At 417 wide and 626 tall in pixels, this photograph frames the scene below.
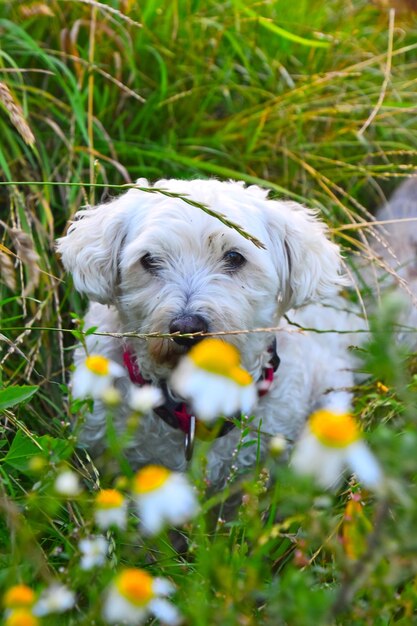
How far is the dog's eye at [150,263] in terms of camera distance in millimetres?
2645

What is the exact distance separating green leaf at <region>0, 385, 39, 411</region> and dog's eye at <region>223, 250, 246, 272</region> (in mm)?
828

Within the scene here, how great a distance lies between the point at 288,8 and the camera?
450 cm

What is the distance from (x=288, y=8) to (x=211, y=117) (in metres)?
0.91

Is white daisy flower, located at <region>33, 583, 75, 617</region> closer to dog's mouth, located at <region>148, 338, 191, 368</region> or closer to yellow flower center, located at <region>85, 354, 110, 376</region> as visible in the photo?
yellow flower center, located at <region>85, 354, 110, 376</region>

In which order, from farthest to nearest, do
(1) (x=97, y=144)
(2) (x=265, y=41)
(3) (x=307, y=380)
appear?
1. (2) (x=265, y=41)
2. (1) (x=97, y=144)
3. (3) (x=307, y=380)

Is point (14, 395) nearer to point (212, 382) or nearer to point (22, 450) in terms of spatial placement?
point (22, 450)

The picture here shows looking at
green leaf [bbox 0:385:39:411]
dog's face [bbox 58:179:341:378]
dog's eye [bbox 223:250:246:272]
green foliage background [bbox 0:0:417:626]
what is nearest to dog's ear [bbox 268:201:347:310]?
dog's face [bbox 58:179:341:378]

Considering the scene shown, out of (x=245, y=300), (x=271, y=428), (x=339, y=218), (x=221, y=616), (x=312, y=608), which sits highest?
(x=312, y=608)

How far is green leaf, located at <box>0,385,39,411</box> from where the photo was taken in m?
2.09

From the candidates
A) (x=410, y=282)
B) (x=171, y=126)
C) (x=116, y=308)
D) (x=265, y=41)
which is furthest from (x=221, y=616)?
(x=265, y=41)

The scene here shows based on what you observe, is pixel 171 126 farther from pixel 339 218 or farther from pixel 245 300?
pixel 245 300

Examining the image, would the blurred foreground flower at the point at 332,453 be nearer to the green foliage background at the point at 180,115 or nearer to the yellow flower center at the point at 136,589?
the yellow flower center at the point at 136,589

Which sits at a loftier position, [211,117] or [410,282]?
[211,117]

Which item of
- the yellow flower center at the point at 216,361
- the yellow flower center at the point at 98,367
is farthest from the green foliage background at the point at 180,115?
the yellow flower center at the point at 216,361
